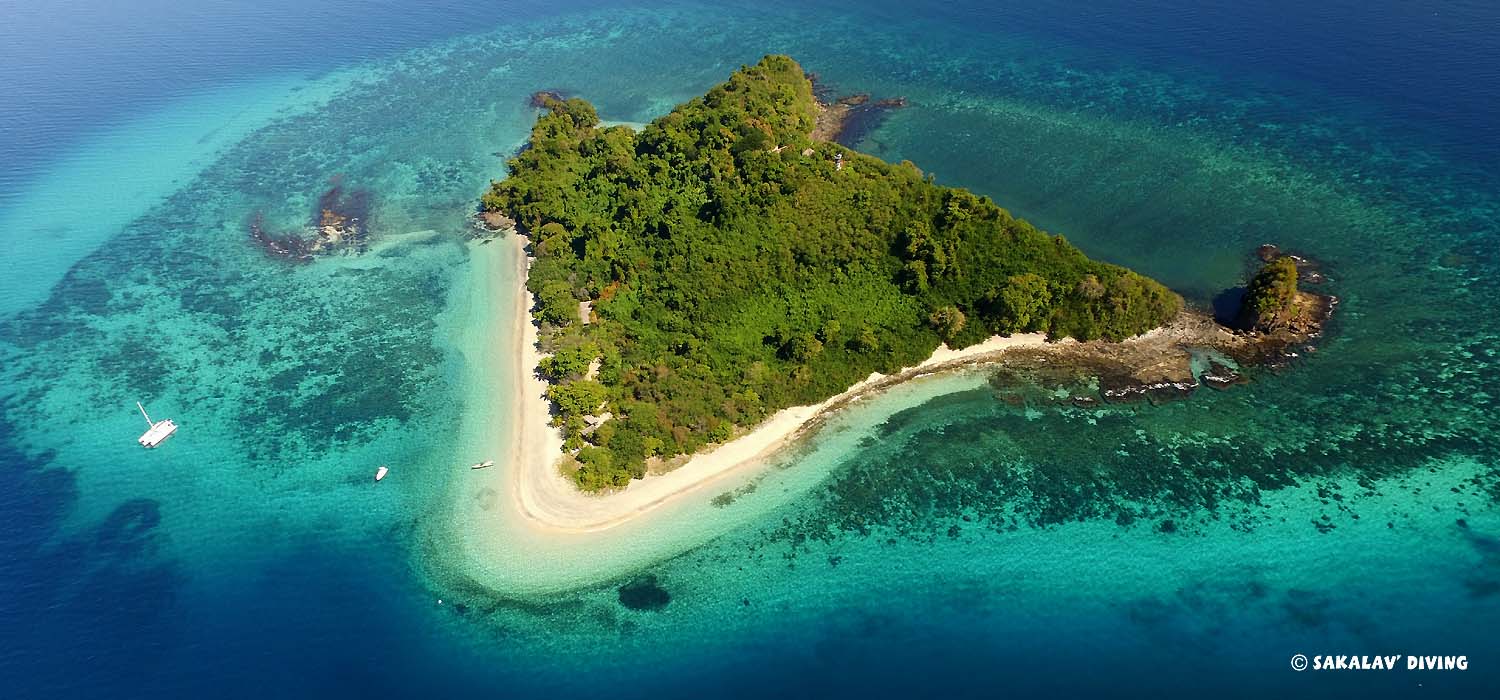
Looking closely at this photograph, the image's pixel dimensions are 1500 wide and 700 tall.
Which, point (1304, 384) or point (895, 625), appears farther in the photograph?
point (1304, 384)

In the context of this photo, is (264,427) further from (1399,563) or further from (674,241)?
(1399,563)

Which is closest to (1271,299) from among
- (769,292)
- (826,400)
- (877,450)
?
(877,450)

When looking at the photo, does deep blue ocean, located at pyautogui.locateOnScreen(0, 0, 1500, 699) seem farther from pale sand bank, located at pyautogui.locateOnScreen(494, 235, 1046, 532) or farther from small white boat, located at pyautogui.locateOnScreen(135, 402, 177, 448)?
pale sand bank, located at pyautogui.locateOnScreen(494, 235, 1046, 532)

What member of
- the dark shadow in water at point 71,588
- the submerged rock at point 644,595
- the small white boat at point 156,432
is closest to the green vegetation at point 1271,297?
the submerged rock at point 644,595

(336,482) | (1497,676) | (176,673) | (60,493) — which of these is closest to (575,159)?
(336,482)

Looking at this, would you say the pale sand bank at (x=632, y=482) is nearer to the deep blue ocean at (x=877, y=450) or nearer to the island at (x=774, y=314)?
the island at (x=774, y=314)

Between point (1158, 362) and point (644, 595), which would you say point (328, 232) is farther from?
point (1158, 362)
